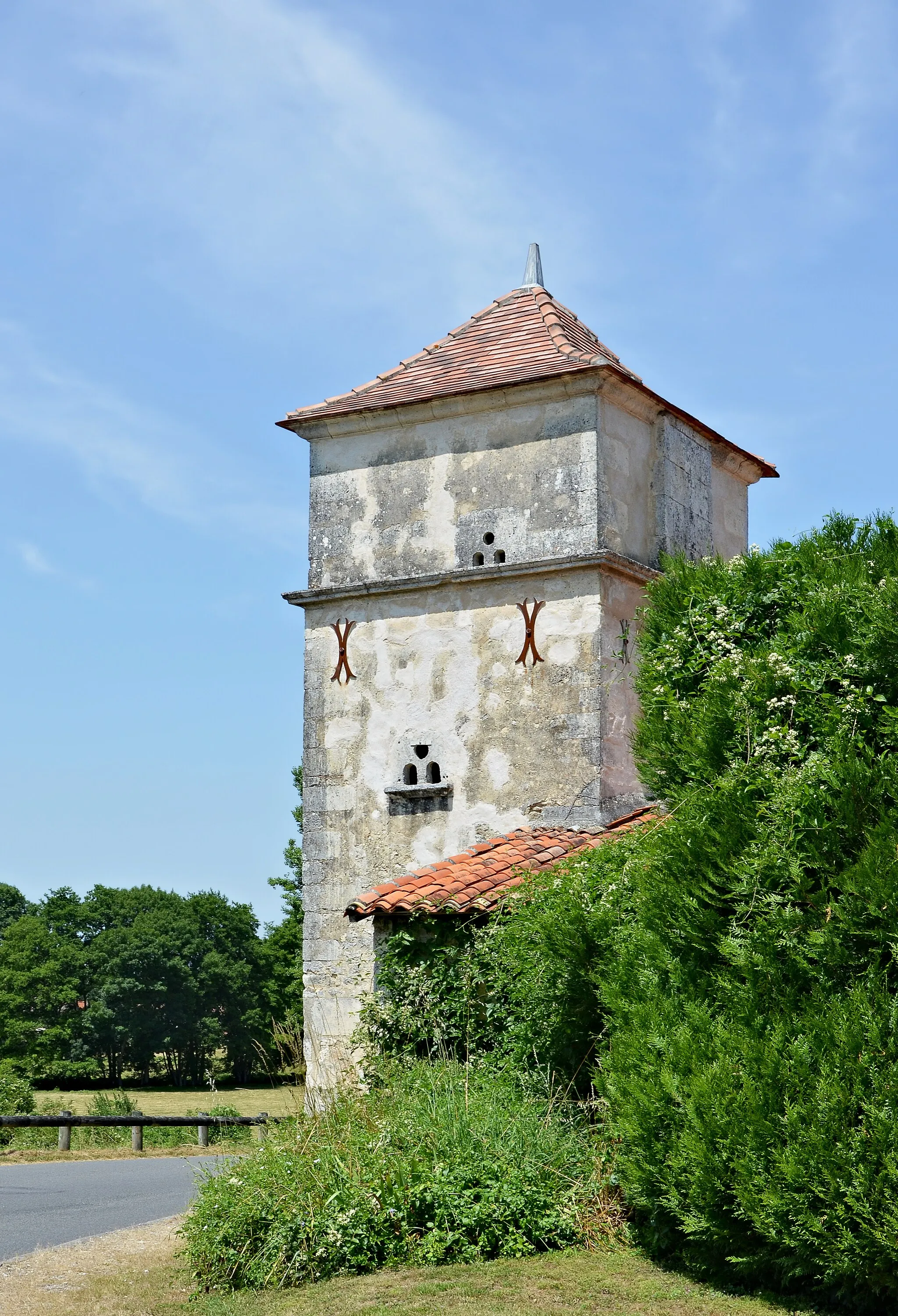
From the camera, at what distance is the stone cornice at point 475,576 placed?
1479cm

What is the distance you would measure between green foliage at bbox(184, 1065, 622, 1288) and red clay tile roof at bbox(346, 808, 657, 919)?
2.70 m

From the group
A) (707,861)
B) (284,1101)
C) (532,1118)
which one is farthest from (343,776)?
(707,861)

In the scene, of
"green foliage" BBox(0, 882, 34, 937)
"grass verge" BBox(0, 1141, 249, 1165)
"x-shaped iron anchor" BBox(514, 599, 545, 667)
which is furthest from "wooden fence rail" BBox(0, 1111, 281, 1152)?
"green foliage" BBox(0, 882, 34, 937)

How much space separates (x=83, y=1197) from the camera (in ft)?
46.4

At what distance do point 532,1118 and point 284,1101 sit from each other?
10.2 feet

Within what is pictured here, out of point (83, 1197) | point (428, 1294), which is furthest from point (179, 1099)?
point (428, 1294)

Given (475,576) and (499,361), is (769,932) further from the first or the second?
(499,361)

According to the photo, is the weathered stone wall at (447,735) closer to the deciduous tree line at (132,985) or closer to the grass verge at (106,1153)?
the grass verge at (106,1153)

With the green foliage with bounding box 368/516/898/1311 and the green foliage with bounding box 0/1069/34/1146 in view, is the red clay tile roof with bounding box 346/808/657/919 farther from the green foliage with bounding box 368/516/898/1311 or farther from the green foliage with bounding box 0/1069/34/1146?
the green foliage with bounding box 0/1069/34/1146

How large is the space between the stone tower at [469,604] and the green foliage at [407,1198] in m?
4.41

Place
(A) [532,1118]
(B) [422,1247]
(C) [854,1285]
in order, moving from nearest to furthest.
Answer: (C) [854,1285]
(B) [422,1247]
(A) [532,1118]

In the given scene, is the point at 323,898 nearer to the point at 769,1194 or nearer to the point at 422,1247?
the point at 422,1247

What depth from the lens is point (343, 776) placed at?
51.5 ft

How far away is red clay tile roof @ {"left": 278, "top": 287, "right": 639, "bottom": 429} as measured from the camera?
A: 1558 centimetres
